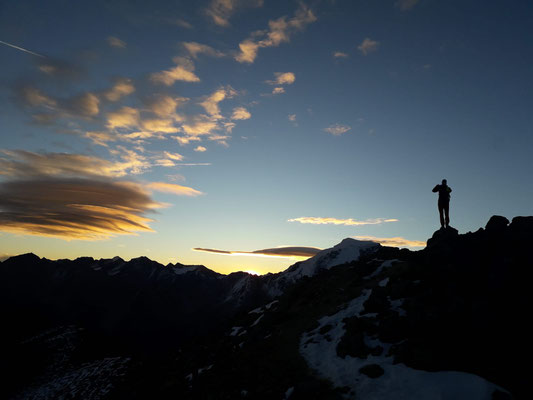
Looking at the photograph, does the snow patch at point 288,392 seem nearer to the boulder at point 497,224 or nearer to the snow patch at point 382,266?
the boulder at point 497,224

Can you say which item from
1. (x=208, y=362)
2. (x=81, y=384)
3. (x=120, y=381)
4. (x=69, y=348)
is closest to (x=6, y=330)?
(x=69, y=348)

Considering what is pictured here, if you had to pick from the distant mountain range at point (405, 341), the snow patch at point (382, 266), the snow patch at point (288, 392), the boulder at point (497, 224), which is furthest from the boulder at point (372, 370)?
the snow patch at point (382, 266)

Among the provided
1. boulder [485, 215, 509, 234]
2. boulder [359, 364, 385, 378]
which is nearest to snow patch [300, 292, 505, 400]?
boulder [359, 364, 385, 378]

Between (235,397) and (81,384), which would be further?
(81,384)

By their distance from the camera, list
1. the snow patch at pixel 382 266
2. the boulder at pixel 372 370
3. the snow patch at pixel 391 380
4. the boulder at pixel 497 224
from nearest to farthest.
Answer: the snow patch at pixel 391 380, the boulder at pixel 372 370, the boulder at pixel 497 224, the snow patch at pixel 382 266

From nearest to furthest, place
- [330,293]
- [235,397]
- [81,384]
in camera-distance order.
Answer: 1. [235,397]
2. [330,293]
3. [81,384]

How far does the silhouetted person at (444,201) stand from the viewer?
23922mm

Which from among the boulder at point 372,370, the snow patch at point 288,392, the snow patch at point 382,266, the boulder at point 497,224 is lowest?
the snow patch at point 288,392

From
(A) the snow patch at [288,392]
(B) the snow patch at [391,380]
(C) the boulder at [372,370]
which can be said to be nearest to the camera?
(B) the snow patch at [391,380]

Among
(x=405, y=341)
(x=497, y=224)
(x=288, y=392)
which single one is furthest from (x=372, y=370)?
(x=497, y=224)

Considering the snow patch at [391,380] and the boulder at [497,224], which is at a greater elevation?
the boulder at [497,224]

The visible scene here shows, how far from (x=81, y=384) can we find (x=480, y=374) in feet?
183

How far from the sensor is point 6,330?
518 feet

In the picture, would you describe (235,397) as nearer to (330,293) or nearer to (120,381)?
(330,293)
